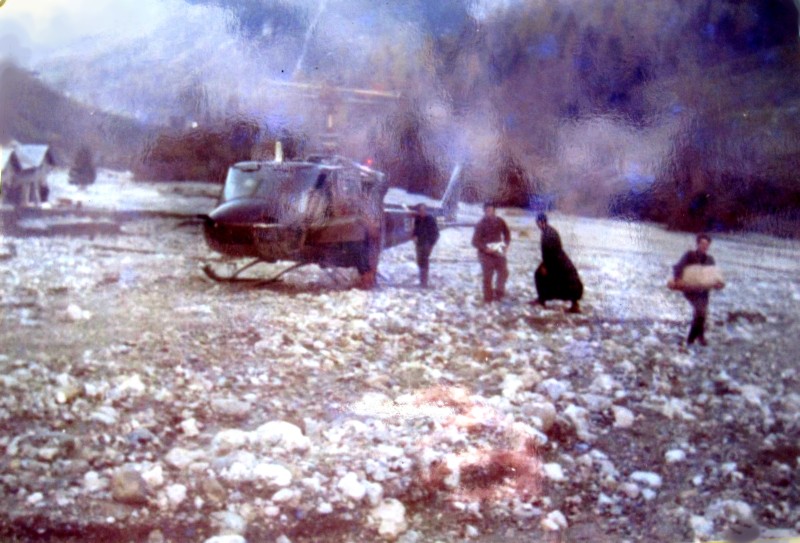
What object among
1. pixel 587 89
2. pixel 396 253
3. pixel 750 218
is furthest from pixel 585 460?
pixel 587 89

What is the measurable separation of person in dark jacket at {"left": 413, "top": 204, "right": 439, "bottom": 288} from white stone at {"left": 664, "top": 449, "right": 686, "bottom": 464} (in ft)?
3.86

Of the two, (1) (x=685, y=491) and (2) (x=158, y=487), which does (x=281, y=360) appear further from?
(1) (x=685, y=491)

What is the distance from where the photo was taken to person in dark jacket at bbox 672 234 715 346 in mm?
3172

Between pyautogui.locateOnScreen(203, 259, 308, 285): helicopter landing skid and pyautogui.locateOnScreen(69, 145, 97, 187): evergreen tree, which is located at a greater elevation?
pyautogui.locateOnScreen(69, 145, 97, 187): evergreen tree

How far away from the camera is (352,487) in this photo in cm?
266

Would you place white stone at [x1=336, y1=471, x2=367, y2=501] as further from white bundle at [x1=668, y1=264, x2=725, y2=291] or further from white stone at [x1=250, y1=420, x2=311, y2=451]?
white bundle at [x1=668, y1=264, x2=725, y2=291]

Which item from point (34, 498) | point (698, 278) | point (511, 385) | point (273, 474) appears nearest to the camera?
point (34, 498)

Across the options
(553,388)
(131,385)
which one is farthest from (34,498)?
(553,388)

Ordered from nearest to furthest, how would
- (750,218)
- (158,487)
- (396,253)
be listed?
(158,487) → (396,253) → (750,218)

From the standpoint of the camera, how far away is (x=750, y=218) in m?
3.26

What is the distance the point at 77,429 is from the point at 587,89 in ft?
7.84

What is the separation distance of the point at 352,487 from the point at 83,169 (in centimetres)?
151

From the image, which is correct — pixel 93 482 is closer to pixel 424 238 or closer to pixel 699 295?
pixel 424 238

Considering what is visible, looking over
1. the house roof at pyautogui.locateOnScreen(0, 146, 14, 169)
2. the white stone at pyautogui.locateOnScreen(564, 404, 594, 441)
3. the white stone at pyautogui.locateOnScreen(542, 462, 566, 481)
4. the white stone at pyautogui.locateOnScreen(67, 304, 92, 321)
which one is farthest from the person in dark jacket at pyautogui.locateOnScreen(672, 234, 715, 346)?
the house roof at pyautogui.locateOnScreen(0, 146, 14, 169)
